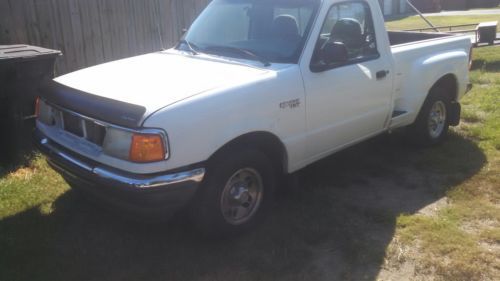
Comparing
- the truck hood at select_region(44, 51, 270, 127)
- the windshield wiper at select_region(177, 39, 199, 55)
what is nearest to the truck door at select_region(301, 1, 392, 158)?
the truck hood at select_region(44, 51, 270, 127)

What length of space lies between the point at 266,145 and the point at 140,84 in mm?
1104

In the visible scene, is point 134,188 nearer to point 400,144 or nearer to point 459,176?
point 459,176

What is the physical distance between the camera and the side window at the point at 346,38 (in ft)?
13.9

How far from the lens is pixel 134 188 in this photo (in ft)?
10.8

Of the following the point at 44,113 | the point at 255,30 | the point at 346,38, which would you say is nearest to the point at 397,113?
the point at 346,38

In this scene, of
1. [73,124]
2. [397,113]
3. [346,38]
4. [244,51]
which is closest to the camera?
[73,124]

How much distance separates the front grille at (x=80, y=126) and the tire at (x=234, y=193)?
827 mm

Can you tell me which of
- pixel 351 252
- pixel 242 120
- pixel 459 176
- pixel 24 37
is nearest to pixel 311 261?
pixel 351 252

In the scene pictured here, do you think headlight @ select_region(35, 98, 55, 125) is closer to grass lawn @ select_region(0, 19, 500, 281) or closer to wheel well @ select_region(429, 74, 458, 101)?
grass lawn @ select_region(0, 19, 500, 281)

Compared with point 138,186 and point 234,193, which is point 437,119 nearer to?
point 234,193

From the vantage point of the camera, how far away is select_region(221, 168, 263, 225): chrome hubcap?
3.88 metres

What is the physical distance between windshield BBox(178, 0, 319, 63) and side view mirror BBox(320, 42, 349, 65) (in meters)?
0.20

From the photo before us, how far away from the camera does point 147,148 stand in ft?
10.7

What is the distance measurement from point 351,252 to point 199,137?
4.93 ft
